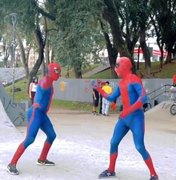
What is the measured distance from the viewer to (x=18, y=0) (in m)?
24.7

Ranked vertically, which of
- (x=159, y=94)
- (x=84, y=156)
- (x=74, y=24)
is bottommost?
(x=84, y=156)

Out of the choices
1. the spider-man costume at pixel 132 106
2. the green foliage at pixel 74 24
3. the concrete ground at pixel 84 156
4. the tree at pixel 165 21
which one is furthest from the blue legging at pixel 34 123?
the tree at pixel 165 21

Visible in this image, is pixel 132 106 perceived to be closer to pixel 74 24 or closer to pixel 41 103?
pixel 41 103

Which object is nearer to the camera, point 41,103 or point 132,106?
point 132,106

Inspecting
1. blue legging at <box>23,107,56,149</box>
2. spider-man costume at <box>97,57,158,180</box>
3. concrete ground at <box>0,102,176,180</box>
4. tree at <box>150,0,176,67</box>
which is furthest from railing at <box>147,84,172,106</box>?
spider-man costume at <box>97,57,158,180</box>

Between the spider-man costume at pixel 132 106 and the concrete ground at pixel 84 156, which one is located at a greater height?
the spider-man costume at pixel 132 106

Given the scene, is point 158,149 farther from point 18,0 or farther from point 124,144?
point 18,0

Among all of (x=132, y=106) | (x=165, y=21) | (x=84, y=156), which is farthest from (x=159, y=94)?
(x=132, y=106)

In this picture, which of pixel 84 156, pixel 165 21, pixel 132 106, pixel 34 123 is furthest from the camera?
pixel 165 21

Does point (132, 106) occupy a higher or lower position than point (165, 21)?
lower

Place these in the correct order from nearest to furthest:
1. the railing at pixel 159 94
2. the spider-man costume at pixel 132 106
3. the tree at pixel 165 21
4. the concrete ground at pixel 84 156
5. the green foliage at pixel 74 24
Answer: the spider-man costume at pixel 132 106, the concrete ground at pixel 84 156, the green foliage at pixel 74 24, the railing at pixel 159 94, the tree at pixel 165 21

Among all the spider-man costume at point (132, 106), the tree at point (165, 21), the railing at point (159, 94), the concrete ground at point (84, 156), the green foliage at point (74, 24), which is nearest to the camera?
the spider-man costume at point (132, 106)

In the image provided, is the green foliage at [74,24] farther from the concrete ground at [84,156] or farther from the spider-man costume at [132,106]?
the spider-man costume at [132,106]

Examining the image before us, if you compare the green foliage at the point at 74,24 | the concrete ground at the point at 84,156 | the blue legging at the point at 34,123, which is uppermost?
the green foliage at the point at 74,24
